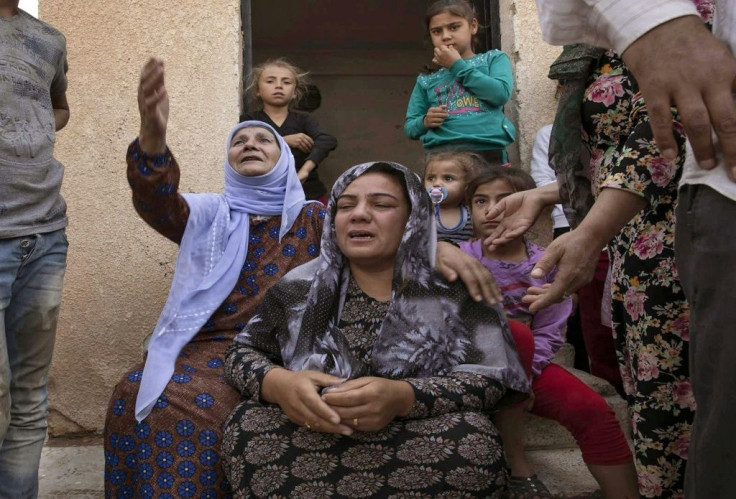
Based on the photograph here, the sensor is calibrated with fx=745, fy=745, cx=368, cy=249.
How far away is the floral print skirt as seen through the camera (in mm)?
2043

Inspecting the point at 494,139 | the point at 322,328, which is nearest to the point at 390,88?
the point at 494,139

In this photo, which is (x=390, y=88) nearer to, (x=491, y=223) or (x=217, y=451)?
(x=491, y=223)

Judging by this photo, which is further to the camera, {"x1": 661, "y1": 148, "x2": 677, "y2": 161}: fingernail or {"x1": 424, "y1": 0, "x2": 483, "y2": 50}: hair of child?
{"x1": 424, "y1": 0, "x2": 483, "y2": 50}: hair of child

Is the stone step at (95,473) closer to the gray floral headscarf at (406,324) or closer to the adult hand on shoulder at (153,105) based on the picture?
the gray floral headscarf at (406,324)

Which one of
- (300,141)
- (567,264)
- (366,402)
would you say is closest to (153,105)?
(366,402)

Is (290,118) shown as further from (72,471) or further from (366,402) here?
(366,402)

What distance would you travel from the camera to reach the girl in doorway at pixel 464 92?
3807 mm

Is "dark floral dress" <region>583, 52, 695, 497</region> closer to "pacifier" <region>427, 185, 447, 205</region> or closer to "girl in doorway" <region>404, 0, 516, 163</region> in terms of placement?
"pacifier" <region>427, 185, 447, 205</region>

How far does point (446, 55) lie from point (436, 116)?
319 mm

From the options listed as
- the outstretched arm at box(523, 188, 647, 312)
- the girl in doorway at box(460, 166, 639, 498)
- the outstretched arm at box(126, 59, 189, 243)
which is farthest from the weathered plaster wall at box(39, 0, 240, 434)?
the outstretched arm at box(523, 188, 647, 312)

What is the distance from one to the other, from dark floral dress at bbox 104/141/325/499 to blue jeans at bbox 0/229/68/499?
0.81 ft

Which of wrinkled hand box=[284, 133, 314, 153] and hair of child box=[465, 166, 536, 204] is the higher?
wrinkled hand box=[284, 133, 314, 153]

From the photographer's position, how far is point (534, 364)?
9.16ft

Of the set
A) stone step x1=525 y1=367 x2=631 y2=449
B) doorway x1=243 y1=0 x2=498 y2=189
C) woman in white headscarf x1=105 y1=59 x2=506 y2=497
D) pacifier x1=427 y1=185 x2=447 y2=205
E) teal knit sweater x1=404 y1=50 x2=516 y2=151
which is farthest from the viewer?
doorway x1=243 y1=0 x2=498 y2=189
